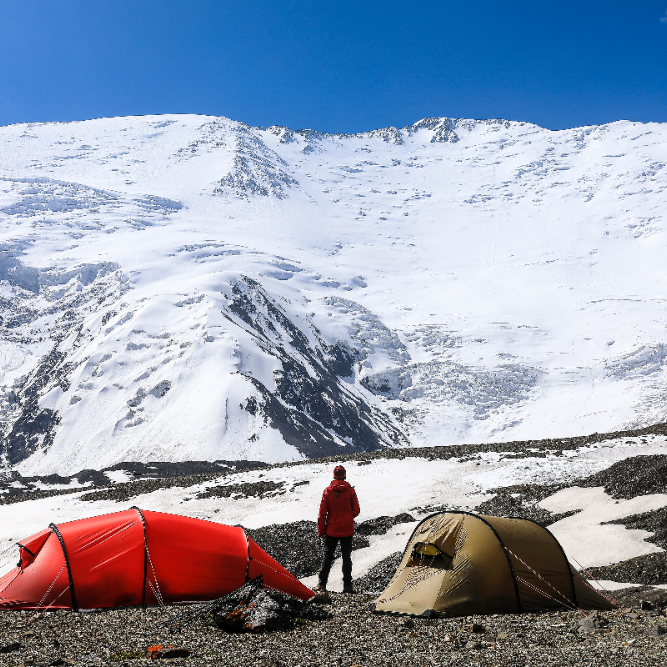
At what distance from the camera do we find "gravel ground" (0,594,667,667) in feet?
28.2

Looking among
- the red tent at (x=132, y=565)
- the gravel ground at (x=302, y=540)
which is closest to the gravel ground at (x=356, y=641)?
the red tent at (x=132, y=565)

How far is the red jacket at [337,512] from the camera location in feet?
50.5

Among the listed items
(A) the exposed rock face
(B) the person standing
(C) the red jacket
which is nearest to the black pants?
(B) the person standing

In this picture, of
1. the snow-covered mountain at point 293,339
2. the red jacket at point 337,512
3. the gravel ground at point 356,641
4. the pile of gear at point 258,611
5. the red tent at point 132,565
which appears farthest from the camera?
the snow-covered mountain at point 293,339

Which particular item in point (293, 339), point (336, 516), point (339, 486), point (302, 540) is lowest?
point (302, 540)

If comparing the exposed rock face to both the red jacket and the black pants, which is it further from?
the red jacket

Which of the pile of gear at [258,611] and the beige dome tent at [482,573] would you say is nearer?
the pile of gear at [258,611]

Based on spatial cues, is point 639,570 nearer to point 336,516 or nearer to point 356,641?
point 336,516

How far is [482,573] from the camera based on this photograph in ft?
43.8

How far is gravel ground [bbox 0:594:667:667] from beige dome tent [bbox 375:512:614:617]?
0.73 metres

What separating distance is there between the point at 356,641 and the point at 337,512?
5550 millimetres

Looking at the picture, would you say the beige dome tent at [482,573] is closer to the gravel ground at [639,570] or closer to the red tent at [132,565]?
the gravel ground at [639,570]

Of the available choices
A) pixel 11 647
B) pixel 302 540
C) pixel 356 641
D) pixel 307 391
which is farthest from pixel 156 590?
pixel 307 391

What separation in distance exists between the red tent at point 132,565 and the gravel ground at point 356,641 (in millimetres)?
923
